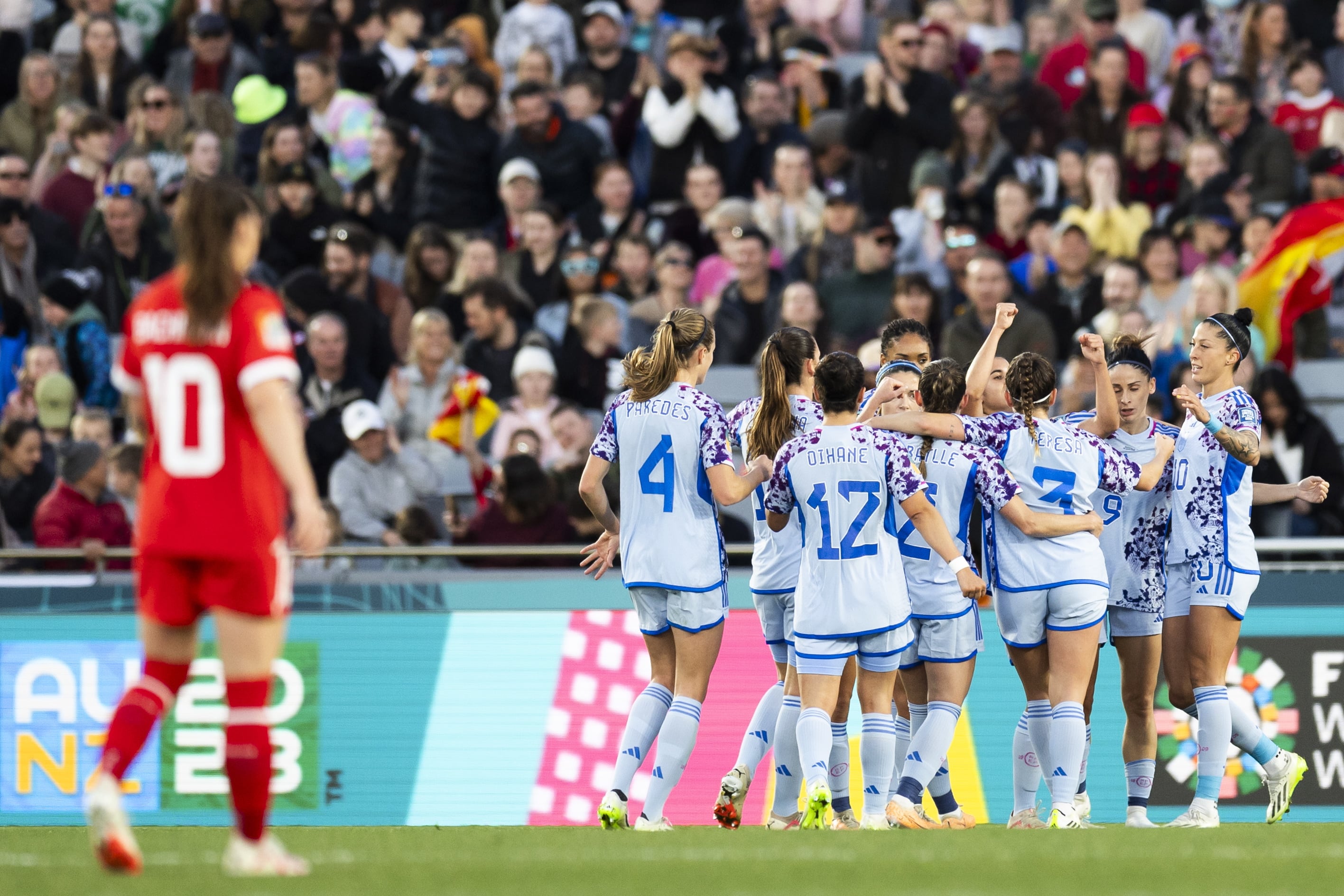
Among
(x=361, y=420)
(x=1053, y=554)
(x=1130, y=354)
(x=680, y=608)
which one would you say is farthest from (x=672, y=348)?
(x=361, y=420)

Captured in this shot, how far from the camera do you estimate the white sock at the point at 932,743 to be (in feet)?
28.2

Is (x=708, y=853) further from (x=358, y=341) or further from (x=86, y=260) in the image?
(x=86, y=260)

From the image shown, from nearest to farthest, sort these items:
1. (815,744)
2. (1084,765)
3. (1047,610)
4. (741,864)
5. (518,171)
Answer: (741,864), (815,744), (1047,610), (1084,765), (518,171)

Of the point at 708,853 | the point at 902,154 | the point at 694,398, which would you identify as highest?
the point at 902,154

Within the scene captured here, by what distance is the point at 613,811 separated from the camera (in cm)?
855

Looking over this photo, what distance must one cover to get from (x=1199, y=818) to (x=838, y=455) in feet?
8.72

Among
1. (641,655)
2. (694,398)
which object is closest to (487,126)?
(641,655)

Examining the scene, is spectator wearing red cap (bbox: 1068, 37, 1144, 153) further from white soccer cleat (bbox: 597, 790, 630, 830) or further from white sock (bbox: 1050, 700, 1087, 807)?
white soccer cleat (bbox: 597, 790, 630, 830)

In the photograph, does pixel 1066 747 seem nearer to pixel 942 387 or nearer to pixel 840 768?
pixel 840 768

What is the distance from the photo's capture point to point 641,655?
10516 millimetres

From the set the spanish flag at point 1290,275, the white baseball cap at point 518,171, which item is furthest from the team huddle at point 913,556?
the white baseball cap at point 518,171

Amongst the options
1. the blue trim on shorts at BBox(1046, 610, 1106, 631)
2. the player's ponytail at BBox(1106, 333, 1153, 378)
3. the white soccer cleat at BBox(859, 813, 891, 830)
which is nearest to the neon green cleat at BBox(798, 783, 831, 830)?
the white soccer cleat at BBox(859, 813, 891, 830)

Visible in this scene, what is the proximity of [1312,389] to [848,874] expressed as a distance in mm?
8649

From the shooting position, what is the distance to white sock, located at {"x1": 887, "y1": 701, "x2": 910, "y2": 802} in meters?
9.43
